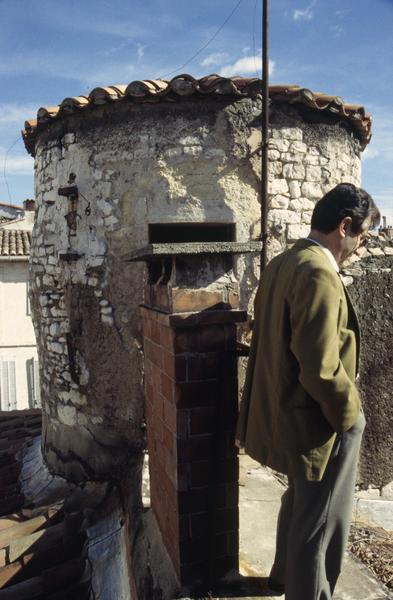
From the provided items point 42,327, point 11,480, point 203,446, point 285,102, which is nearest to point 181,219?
point 285,102

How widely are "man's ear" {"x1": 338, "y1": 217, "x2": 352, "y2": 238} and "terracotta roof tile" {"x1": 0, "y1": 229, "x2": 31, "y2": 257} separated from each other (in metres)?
12.1

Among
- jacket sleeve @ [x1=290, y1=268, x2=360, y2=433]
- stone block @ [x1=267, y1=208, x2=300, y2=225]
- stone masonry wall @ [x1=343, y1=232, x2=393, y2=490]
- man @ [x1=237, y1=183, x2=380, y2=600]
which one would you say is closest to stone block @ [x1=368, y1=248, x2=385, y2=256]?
stone masonry wall @ [x1=343, y1=232, x2=393, y2=490]

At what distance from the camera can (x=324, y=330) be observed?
1.47m

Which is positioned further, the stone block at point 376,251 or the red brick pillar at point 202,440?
the stone block at point 376,251

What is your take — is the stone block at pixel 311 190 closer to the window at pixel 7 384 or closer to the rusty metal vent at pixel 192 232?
the rusty metal vent at pixel 192 232

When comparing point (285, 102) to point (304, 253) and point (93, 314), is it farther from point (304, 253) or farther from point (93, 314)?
point (304, 253)

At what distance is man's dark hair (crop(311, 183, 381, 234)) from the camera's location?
5.66 feet

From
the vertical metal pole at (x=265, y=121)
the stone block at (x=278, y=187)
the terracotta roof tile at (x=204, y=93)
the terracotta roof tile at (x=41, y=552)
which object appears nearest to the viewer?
the terracotta roof tile at (x=41, y=552)

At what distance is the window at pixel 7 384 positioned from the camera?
14.1 m

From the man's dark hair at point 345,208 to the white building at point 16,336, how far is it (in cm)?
1284

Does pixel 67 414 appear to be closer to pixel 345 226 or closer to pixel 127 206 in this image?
pixel 127 206

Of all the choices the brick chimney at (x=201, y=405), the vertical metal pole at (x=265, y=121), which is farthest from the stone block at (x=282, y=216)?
the brick chimney at (x=201, y=405)

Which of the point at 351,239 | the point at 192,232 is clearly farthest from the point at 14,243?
the point at 351,239

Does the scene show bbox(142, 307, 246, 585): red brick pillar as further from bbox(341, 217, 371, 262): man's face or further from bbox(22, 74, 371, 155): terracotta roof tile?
bbox(22, 74, 371, 155): terracotta roof tile
